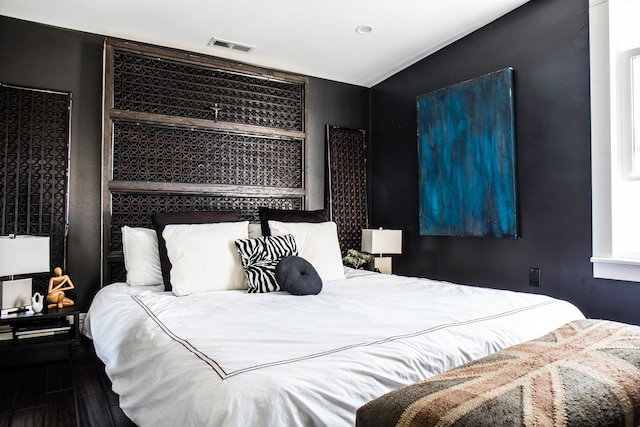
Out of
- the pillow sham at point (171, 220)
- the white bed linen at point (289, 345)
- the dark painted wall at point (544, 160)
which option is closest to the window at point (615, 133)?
the dark painted wall at point (544, 160)

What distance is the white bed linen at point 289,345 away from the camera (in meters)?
1.10

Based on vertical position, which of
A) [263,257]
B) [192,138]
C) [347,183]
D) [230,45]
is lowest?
[263,257]

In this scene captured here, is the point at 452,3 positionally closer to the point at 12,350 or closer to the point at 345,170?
the point at 345,170

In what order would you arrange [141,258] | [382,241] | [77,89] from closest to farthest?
[141,258] < [77,89] < [382,241]

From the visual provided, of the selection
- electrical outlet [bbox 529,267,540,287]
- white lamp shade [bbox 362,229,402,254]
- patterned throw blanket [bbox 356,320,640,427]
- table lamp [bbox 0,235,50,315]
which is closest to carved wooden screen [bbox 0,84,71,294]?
table lamp [bbox 0,235,50,315]

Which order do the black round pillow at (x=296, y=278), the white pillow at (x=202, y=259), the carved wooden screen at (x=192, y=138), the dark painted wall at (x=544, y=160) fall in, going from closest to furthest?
the black round pillow at (x=296, y=278) < the white pillow at (x=202, y=259) < the dark painted wall at (x=544, y=160) < the carved wooden screen at (x=192, y=138)

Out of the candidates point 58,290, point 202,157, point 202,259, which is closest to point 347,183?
point 202,157

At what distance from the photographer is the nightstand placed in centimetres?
256

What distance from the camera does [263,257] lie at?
275 cm

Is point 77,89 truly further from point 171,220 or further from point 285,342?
point 285,342

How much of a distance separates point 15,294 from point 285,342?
224 centimetres

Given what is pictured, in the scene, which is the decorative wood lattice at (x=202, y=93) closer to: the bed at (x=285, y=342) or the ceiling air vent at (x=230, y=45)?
the ceiling air vent at (x=230, y=45)

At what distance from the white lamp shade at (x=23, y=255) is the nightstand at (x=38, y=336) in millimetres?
281

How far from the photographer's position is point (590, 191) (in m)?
2.70
